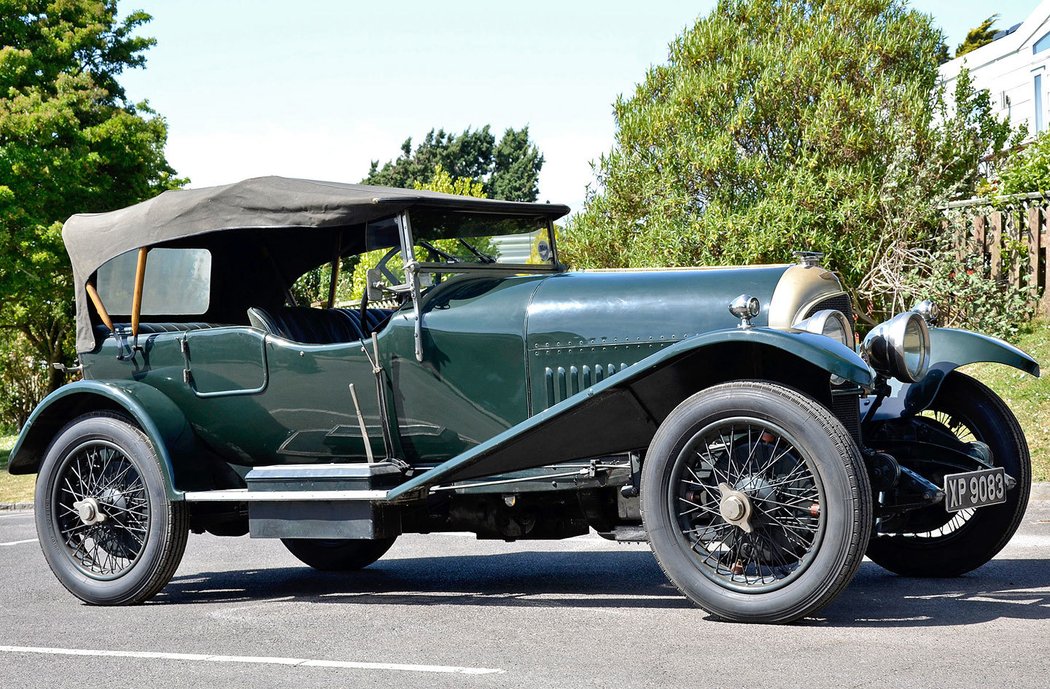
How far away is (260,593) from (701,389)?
2.75 m

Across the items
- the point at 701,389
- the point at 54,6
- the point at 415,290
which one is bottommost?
the point at 701,389

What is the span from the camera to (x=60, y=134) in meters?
21.6

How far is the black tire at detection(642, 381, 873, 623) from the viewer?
15.1ft

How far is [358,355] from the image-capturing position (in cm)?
598

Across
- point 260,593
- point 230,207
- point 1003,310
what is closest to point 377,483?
point 260,593

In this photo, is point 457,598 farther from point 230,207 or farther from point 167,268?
point 167,268

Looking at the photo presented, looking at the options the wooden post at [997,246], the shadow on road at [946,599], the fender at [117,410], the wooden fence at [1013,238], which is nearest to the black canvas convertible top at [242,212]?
the fender at [117,410]

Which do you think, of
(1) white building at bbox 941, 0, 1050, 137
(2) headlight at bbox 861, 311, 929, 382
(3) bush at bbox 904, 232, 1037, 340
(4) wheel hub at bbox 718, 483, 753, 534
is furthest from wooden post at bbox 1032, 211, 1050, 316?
(4) wheel hub at bbox 718, 483, 753, 534

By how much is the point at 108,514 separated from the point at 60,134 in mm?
17038

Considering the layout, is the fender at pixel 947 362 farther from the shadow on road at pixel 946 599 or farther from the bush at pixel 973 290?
the bush at pixel 973 290

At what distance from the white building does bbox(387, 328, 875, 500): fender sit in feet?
73.3

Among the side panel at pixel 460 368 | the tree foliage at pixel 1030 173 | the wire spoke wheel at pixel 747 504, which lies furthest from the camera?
the tree foliage at pixel 1030 173

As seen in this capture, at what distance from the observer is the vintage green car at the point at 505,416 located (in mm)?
4891

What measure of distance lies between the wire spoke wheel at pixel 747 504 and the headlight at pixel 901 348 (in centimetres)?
78
